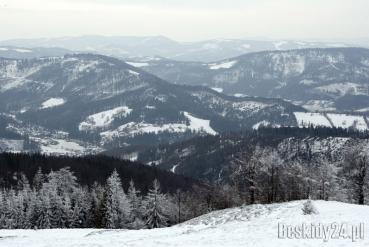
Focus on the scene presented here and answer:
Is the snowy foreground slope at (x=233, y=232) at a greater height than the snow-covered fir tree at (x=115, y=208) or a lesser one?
greater

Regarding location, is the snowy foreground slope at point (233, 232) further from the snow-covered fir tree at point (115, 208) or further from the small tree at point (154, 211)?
the snow-covered fir tree at point (115, 208)

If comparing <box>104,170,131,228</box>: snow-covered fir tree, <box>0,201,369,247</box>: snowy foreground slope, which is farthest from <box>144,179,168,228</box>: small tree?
<box>0,201,369,247</box>: snowy foreground slope

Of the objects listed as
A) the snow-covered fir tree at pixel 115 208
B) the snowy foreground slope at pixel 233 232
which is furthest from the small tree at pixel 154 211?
the snowy foreground slope at pixel 233 232

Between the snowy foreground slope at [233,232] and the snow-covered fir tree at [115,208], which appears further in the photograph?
the snow-covered fir tree at [115,208]

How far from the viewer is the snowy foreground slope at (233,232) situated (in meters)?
47.4

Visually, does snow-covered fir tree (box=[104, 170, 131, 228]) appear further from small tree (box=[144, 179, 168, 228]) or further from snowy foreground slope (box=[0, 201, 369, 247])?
snowy foreground slope (box=[0, 201, 369, 247])

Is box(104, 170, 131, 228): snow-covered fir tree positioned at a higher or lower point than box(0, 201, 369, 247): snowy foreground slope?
lower

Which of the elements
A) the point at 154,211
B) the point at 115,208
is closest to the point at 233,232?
the point at 154,211

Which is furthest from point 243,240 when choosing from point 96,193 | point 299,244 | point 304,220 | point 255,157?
point 96,193

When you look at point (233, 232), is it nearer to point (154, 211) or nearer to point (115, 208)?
point (154, 211)

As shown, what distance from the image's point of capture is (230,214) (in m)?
64.0

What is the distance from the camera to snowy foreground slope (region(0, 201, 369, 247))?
47438mm

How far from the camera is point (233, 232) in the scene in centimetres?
5266

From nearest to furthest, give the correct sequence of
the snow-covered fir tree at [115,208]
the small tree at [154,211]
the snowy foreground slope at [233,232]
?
the snowy foreground slope at [233,232]
the small tree at [154,211]
the snow-covered fir tree at [115,208]
